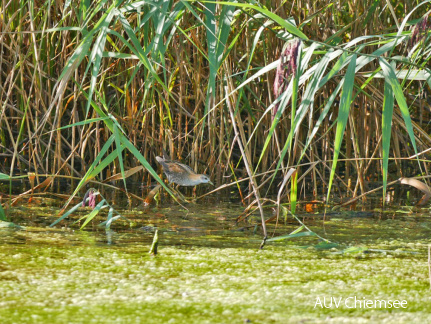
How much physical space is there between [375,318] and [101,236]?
3.47 feet

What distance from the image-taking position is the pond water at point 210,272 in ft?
4.16

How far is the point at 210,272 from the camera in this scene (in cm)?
160

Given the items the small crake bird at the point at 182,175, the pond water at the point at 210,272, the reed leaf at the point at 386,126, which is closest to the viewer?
the pond water at the point at 210,272

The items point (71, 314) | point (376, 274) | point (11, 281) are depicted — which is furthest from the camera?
point (376, 274)

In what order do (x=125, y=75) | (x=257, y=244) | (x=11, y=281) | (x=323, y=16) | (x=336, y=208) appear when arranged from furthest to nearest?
(x=125, y=75) → (x=323, y=16) → (x=336, y=208) → (x=257, y=244) → (x=11, y=281)

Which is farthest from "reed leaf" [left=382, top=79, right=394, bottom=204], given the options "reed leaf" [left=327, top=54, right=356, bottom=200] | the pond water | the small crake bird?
the small crake bird

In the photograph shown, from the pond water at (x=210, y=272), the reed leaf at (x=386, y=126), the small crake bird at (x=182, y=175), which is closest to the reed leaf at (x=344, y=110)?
the reed leaf at (x=386, y=126)

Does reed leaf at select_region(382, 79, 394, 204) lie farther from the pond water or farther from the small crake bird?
the small crake bird

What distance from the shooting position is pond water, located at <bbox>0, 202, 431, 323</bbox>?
49.9 inches

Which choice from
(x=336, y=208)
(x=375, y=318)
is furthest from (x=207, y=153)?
(x=375, y=318)

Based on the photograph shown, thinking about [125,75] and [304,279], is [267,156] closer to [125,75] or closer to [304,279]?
[125,75]

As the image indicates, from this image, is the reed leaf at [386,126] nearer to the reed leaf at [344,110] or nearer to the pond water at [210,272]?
the reed leaf at [344,110]

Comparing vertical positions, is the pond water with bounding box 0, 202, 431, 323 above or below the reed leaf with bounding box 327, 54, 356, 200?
below

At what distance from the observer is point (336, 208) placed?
263cm
